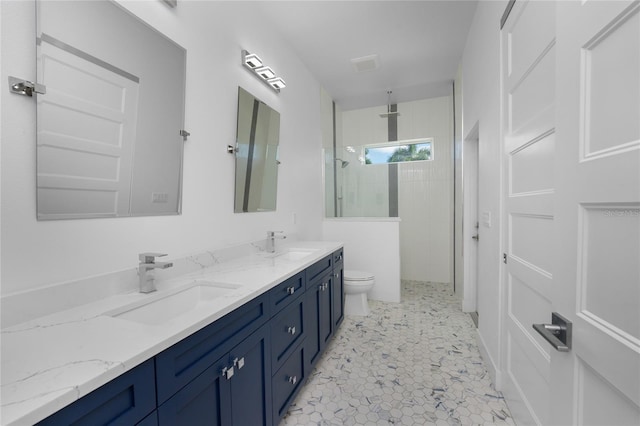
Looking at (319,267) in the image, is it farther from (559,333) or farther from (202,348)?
(559,333)

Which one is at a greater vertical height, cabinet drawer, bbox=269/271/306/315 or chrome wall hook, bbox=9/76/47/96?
chrome wall hook, bbox=9/76/47/96

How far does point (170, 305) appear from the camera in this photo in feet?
4.01

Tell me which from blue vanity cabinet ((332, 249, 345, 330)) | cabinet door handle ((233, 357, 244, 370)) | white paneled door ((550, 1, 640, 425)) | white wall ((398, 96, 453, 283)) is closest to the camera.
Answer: white paneled door ((550, 1, 640, 425))

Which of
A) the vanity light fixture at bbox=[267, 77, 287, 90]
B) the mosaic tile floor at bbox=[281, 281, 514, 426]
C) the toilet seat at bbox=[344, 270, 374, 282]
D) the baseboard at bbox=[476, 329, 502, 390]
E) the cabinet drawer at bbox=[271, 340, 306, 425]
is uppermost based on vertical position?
the vanity light fixture at bbox=[267, 77, 287, 90]

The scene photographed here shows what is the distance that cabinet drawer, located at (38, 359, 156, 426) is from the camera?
558 mm

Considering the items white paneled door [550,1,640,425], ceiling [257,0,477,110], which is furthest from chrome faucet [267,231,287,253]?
ceiling [257,0,477,110]

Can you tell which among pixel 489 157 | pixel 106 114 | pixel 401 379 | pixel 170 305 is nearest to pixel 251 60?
pixel 106 114

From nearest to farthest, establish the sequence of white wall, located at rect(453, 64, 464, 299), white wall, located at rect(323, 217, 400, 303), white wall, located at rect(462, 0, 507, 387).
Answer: white wall, located at rect(462, 0, 507, 387), white wall, located at rect(453, 64, 464, 299), white wall, located at rect(323, 217, 400, 303)

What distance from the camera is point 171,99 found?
4.66ft

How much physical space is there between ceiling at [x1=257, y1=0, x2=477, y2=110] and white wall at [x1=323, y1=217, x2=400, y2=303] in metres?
1.79

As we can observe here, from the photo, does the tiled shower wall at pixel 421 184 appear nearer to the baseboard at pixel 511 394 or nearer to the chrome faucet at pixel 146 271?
the baseboard at pixel 511 394

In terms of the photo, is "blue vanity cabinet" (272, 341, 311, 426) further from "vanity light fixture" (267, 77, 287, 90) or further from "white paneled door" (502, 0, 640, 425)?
"vanity light fixture" (267, 77, 287, 90)

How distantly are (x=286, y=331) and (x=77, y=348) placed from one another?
3.18ft

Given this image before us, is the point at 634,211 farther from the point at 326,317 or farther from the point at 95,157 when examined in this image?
the point at 326,317
